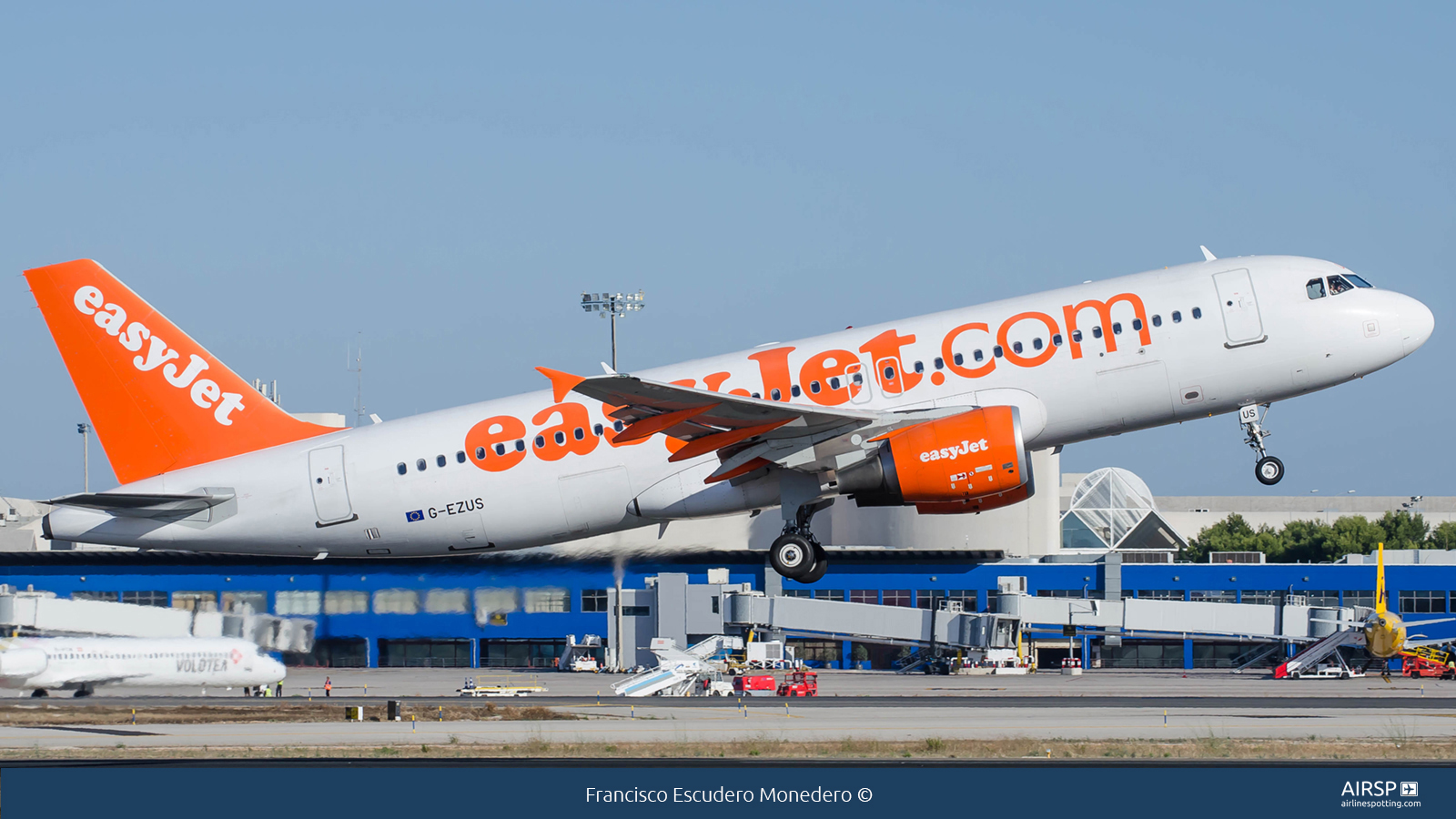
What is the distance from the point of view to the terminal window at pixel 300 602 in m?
56.4

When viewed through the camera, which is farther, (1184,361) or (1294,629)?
(1294,629)

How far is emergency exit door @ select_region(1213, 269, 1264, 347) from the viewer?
32719 mm

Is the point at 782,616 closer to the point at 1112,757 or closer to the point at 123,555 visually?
the point at 123,555

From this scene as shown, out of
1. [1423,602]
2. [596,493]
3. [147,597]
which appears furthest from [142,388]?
[1423,602]

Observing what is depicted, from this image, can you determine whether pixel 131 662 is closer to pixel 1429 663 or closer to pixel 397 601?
pixel 397 601

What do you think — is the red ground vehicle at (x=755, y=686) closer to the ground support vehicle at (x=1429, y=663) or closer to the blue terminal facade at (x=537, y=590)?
the blue terminal facade at (x=537, y=590)

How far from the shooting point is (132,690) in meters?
55.0

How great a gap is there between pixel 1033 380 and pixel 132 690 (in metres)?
37.1

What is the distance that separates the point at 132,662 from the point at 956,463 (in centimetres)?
3075

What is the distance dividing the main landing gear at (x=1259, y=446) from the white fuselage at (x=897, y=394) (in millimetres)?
555

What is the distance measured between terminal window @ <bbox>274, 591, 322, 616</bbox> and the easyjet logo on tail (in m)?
20.8

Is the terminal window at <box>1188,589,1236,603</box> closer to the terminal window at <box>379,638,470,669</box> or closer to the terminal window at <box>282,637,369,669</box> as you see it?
the terminal window at <box>379,638,470,669</box>

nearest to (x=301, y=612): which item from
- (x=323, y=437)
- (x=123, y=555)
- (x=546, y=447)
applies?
(x=123, y=555)

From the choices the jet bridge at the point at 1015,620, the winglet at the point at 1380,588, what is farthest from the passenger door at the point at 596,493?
the winglet at the point at 1380,588
